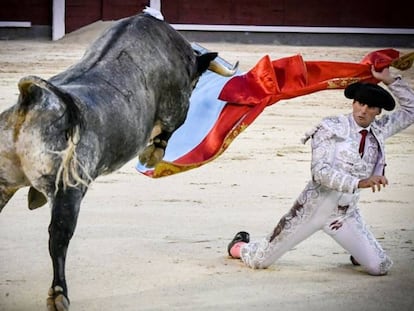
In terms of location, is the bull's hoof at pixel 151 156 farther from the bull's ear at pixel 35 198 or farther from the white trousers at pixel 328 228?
the bull's ear at pixel 35 198

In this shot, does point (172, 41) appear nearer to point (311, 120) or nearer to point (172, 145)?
point (172, 145)

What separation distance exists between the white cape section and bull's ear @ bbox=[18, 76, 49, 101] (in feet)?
4.29

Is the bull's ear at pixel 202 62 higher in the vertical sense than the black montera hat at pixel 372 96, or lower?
lower

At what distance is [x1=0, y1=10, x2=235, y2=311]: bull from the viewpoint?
12.3 feet

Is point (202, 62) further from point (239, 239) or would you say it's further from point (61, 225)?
point (61, 225)

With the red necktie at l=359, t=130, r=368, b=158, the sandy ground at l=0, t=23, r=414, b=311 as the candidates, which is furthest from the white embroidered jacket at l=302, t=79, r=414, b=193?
the sandy ground at l=0, t=23, r=414, b=311

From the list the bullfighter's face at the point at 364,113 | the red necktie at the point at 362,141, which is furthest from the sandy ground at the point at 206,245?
the bullfighter's face at the point at 364,113

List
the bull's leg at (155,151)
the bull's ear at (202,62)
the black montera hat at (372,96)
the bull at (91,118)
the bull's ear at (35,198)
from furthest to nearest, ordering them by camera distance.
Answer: the bull's ear at (202,62) < the bull's leg at (155,151) < the black montera hat at (372,96) < the bull's ear at (35,198) < the bull at (91,118)

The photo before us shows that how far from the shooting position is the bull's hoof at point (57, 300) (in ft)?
11.9

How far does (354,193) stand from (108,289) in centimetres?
94

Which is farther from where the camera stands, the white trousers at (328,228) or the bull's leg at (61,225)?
the white trousers at (328,228)

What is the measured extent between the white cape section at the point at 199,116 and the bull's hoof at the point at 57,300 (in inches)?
55.3

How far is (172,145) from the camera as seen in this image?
16.9ft

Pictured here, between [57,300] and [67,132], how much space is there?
499 mm
